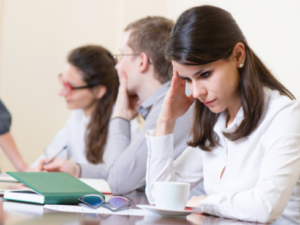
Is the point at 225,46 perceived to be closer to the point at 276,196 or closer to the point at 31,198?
the point at 276,196

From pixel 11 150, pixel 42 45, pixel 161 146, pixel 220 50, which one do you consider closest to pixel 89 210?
pixel 161 146

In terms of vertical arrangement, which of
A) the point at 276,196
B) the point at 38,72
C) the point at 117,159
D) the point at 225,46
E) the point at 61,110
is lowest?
the point at 61,110

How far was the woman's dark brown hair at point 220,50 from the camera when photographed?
3.24 feet

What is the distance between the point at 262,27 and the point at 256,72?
82 cm

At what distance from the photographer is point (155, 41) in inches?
68.4

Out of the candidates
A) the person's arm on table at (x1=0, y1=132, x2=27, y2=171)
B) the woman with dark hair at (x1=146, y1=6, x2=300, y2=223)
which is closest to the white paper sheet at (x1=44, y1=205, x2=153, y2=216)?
the woman with dark hair at (x1=146, y1=6, x2=300, y2=223)

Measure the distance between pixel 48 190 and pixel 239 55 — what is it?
625mm

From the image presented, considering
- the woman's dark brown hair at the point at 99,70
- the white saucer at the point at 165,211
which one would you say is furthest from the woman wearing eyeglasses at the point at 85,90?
the white saucer at the point at 165,211

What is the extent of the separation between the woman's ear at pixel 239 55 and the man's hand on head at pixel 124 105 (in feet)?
2.79

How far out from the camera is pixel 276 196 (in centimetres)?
87

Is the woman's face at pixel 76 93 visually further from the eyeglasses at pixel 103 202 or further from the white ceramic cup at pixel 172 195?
the white ceramic cup at pixel 172 195

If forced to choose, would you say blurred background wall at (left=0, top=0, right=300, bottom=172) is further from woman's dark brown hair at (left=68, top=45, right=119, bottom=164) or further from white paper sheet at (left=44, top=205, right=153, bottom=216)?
white paper sheet at (left=44, top=205, right=153, bottom=216)

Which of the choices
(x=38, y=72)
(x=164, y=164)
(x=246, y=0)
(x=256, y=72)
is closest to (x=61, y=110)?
(x=38, y=72)

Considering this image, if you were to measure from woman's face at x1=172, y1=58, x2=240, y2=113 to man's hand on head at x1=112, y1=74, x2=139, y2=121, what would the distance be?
0.81 meters
